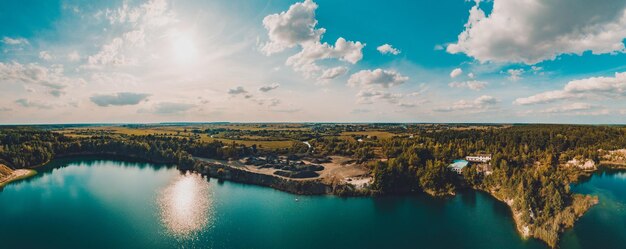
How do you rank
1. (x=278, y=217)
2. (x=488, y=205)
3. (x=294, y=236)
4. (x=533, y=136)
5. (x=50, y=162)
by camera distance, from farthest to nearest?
(x=533, y=136) < (x=50, y=162) < (x=488, y=205) < (x=278, y=217) < (x=294, y=236)

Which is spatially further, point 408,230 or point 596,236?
point 408,230

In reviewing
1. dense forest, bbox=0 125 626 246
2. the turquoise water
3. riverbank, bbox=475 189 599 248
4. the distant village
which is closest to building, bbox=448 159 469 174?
the distant village

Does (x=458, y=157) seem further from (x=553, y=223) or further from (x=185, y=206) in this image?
(x=185, y=206)

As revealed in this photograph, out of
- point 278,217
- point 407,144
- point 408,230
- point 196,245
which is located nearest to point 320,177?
point 278,217

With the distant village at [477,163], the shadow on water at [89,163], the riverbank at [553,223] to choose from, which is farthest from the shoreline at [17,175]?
the distant village at [477,163]

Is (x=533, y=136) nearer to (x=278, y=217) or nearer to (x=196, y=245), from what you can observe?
(x=278, y=217)

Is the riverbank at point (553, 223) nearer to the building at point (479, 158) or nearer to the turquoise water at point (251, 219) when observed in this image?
the turquoise water at point (251, 219)
